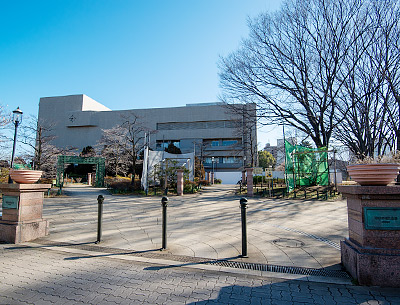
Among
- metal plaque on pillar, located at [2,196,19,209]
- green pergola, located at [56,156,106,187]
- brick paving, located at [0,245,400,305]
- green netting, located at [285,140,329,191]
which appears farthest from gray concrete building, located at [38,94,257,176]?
brick paving, located at [0,245,400,305]

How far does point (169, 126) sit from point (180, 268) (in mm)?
56658

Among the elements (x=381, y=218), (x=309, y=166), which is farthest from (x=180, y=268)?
(x=309, y=166)

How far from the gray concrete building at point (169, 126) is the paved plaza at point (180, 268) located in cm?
4841

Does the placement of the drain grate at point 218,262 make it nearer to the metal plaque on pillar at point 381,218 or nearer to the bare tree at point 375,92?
the metal plaque on pillar at point 381,218

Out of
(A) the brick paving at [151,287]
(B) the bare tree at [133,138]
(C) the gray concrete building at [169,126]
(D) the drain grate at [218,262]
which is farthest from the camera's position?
(C) the gray concrete building at [169,126]

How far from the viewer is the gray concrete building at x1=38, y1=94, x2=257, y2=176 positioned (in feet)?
186

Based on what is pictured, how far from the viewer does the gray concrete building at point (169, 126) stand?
186 feet

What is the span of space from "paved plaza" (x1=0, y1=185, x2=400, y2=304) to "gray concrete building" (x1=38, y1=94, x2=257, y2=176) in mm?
48414

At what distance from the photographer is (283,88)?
18.1m

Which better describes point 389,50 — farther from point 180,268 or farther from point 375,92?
point 180,268

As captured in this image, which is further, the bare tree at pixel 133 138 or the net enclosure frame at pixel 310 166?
the bare tree at pixel 133 138

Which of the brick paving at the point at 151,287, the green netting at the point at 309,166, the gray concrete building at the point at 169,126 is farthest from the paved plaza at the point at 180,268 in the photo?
the gray concrete building at the point at 169,126

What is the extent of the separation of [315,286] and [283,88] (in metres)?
16.8

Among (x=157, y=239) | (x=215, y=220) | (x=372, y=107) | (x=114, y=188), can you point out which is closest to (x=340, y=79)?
(x=372, y=107)
